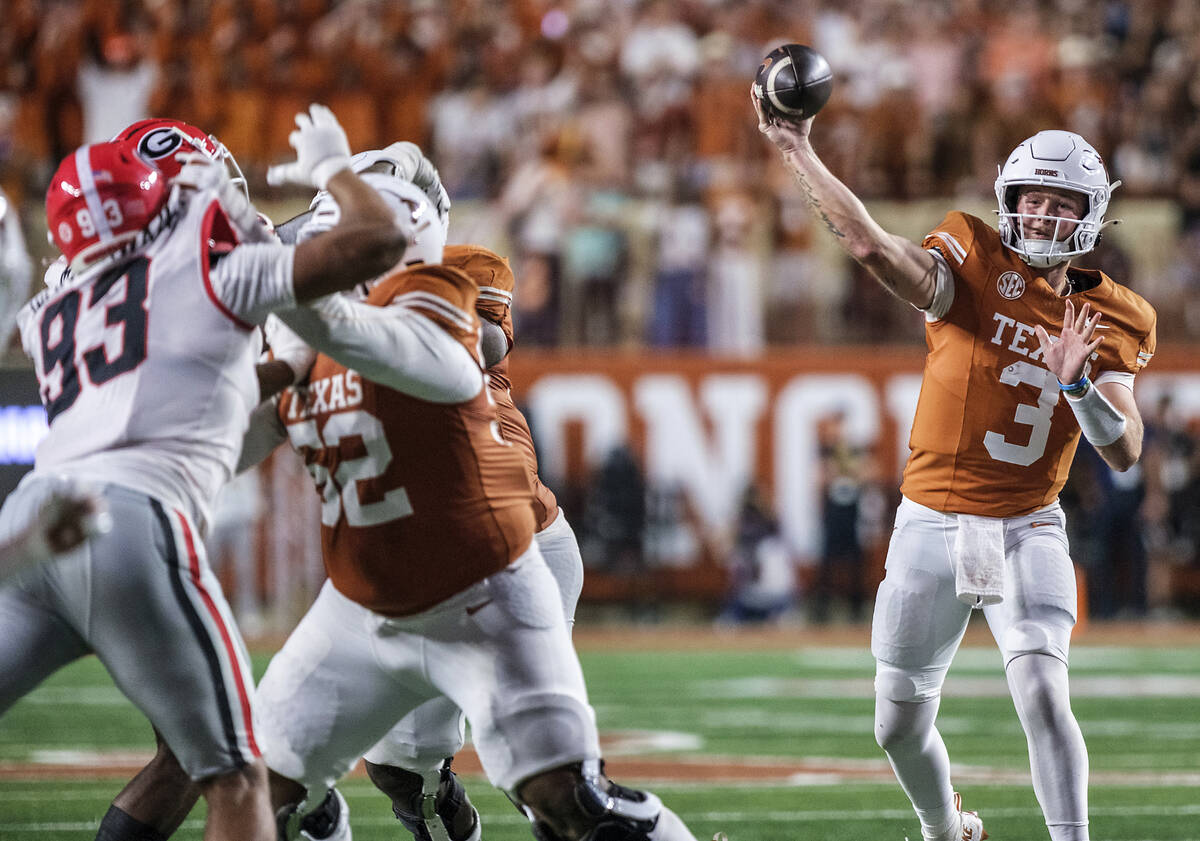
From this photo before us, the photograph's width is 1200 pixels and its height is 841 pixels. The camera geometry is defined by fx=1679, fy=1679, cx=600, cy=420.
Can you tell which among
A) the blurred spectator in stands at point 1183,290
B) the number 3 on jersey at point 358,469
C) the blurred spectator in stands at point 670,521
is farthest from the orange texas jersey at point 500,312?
the blurred spectator in stands at point 1183,290

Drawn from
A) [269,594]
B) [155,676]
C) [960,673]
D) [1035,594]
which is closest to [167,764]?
[155,676]

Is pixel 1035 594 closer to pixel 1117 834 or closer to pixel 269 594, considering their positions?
pixel 1117 834

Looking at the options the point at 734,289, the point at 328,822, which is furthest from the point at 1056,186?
the point at 734,289

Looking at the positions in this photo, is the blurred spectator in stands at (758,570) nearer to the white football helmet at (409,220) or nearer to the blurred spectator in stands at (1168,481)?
the blurred spectator in stands at (1168,481)

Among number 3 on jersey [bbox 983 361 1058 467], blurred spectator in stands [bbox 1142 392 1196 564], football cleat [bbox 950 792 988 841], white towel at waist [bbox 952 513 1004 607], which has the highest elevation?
number 3 on jersey [bbox 983 361 1058 467]

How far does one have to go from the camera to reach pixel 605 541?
13250 mm

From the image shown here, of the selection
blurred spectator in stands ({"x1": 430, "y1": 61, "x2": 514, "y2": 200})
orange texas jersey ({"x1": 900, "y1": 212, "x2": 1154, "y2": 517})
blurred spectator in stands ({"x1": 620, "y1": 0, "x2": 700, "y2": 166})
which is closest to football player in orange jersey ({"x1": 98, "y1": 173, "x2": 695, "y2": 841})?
orange texas jersey ({"x1": 900, "y1": 212, "x2": 1154, "y2": 517})

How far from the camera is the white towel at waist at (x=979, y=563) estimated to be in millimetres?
4645

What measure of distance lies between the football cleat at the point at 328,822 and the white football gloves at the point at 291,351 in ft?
3.46

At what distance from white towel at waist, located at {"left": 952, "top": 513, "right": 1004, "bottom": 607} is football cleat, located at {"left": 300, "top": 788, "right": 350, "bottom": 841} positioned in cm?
179

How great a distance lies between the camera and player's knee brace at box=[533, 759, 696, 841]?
3404 mm

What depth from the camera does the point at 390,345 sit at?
3354mm

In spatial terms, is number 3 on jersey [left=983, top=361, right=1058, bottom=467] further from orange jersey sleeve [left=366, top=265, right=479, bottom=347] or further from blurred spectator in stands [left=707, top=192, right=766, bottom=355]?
blurred spectator in stands [left=707, top=192, right=766, bottom=355]

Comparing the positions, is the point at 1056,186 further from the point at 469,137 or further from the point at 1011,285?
the point at 469,137
